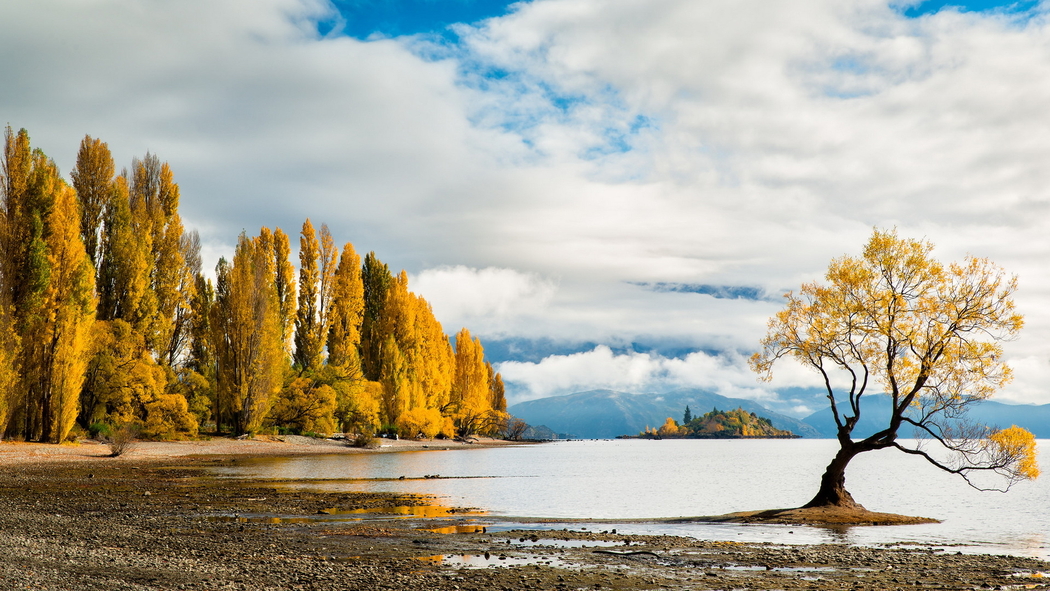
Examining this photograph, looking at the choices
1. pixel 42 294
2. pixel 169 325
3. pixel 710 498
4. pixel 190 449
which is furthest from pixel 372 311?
pixel 710 498

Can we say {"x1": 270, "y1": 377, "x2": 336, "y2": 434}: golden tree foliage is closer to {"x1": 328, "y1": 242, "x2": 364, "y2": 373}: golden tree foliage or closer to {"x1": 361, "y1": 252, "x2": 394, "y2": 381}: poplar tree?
{"x1": 328, "y1": 242, "x2": 364, "y2": 373}: golden tree foliage

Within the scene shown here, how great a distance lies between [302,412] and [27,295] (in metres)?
25.6

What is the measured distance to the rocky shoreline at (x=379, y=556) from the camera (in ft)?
35.9

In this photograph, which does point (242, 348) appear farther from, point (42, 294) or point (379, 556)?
point (379, 556)

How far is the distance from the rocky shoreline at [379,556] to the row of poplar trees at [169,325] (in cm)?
2282

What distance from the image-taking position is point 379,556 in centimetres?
1354

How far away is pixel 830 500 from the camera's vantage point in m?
22.3

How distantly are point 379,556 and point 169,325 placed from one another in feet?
151

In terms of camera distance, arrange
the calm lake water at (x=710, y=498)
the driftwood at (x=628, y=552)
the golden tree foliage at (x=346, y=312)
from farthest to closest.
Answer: the golden tree foliage at (x=346, y=312) < the calm lake water at (x=710, y=498) < the driftwood at (x=628, y=552)

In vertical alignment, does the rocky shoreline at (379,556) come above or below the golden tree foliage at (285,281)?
below

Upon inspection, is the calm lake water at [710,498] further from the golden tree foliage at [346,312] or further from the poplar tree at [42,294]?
the golden tree foliage at [346,312]

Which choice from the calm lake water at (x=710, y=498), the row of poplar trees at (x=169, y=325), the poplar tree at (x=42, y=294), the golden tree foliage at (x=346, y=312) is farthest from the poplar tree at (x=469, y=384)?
the poplar tree at (x=42, y=294)

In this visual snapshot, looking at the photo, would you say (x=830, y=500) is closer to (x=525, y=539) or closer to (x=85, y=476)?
(x=525, y=539)

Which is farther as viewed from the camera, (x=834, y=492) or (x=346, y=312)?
(x=346, y=312)
